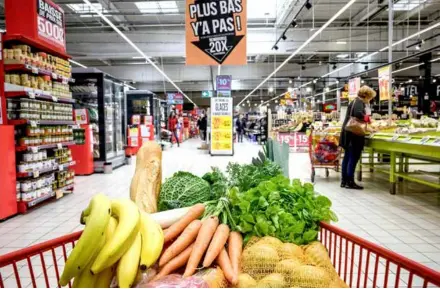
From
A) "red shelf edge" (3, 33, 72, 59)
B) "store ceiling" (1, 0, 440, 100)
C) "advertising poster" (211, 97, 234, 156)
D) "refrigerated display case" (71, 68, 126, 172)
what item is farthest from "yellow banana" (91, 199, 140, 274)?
"store ceiling" (1, 0, 440, 100)

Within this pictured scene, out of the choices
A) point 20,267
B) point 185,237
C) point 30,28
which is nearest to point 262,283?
point 185,237


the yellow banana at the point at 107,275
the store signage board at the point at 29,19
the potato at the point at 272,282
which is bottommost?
the potato at the point at 272,282

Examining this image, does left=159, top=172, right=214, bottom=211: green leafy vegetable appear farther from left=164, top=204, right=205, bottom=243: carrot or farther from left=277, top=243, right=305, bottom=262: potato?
left=277, top=243, right=305, bottom=262: potato

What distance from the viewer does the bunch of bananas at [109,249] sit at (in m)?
1.24

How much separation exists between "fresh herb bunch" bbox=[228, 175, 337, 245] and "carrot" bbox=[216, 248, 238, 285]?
22cm

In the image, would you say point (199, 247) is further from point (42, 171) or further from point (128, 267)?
point (42, 171)

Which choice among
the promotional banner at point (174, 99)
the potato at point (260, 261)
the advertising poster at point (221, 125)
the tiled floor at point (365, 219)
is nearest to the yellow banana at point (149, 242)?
the potato at point (260, 261)

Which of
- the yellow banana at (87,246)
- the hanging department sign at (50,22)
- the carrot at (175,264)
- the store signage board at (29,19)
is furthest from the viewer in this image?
the hanging department sign at (50,22)

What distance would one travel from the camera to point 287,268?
55.9 inches

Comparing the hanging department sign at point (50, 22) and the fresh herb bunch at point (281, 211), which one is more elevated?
the hanging department sign at point (50, 22)

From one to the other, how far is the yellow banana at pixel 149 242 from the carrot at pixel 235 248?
1.02ft

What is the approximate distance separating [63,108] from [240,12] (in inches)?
139

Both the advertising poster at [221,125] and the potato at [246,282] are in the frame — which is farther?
the advertising poster at [221,125]

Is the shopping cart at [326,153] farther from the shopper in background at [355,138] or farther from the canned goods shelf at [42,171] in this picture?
the canned goods shelf at [42,171]
